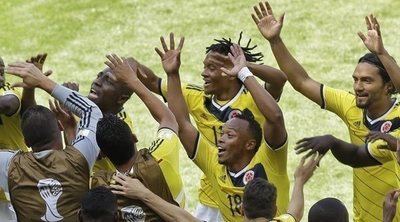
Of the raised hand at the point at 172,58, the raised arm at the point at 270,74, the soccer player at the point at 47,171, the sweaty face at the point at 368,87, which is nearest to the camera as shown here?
the soccer player at the point at 47,171

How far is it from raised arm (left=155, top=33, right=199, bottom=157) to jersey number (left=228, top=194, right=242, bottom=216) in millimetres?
502

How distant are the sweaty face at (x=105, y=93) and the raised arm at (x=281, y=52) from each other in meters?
1.41

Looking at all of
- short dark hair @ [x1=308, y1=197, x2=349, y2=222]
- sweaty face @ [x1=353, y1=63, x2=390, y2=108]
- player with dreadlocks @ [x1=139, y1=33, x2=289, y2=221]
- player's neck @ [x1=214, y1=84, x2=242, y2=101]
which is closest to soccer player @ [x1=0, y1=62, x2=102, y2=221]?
short dark hair @ [x1=308, y1=197, x2=349, y2=222]

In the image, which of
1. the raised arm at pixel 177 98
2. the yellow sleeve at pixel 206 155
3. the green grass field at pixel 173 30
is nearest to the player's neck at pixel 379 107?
the yellow sleeve at pixel 206 155

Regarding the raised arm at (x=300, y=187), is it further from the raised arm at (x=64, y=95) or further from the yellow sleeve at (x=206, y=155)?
the raised arm at (x=64, y=95)

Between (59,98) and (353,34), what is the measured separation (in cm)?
964

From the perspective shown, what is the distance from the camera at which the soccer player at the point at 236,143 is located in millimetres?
8070

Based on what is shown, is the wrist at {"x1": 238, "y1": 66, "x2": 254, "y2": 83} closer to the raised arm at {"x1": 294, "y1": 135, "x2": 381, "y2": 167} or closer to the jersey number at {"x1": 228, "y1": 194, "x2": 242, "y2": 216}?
the raised arm at {"x1": 294, "y1": 135, "x2": 381, "y2": 167}

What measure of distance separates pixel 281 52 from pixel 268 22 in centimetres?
29

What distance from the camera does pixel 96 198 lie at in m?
6.84

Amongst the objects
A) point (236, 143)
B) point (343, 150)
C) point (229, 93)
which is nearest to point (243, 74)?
point (236, 143)

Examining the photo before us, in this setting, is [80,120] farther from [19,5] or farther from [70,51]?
[19,5]

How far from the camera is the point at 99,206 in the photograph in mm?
6797

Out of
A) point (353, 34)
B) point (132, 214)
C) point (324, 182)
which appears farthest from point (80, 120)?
point (353, 34)
